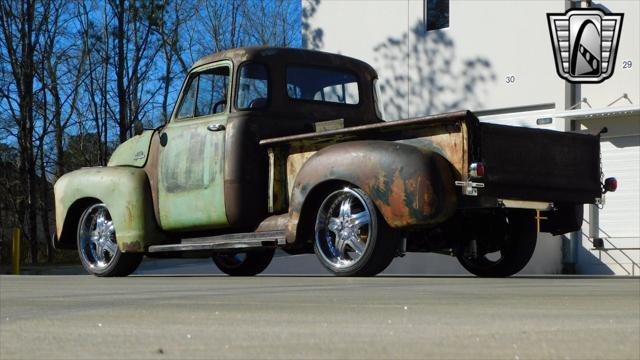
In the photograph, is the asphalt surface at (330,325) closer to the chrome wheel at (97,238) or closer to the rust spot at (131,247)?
the rust spot at (131,247)

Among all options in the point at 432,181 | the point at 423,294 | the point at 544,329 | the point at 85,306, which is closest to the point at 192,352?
the point at 544,329

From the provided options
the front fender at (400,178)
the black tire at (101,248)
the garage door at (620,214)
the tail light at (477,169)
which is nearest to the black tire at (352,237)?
the front fender at (400,178)

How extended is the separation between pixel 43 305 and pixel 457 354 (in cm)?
307

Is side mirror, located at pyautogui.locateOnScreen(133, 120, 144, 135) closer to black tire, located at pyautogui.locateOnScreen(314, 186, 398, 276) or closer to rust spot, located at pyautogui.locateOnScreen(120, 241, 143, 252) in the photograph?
rust spot, located at pyautogui.locateOnScreen(120, 241, 143, 252)

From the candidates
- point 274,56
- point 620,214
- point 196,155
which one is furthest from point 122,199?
point 620,214

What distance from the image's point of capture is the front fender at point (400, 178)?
8727 mm

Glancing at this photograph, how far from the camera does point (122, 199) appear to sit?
38.3ft

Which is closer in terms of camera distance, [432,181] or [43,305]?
[43,305]

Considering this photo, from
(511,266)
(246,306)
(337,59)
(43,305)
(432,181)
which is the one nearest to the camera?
(246,306)

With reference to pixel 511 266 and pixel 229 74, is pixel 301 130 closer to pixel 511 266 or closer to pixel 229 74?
pixel 229 74

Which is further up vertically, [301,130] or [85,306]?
[301,130]

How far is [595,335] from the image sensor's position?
3.97m

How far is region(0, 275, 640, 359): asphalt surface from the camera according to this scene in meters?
3.70

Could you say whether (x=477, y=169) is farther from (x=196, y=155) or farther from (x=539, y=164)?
(x=196, y=155)
